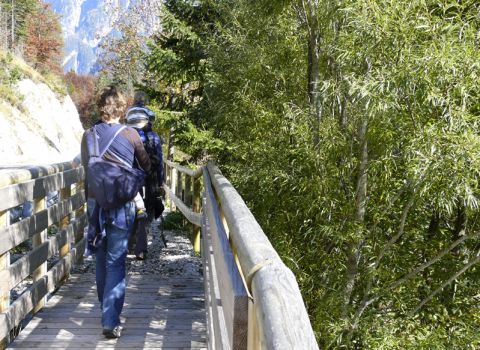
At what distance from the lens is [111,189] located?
3658 millimetres

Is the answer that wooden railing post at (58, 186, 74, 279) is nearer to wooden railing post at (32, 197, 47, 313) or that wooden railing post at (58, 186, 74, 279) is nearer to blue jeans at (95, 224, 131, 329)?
wooden railing post at (32, 197, 47, 313)

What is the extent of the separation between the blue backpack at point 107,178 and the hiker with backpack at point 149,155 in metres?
1.03

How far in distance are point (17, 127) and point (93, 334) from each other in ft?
80.8

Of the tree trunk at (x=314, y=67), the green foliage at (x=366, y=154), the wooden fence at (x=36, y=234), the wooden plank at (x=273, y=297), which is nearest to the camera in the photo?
the wooden plank at (x=273, y=297)

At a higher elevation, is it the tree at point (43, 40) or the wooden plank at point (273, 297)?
the tree at point (43, 40)

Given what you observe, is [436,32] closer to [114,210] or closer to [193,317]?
[114,210]

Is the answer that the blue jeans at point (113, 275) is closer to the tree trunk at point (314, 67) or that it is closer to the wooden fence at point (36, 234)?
the wooden fence at point (36, 234)

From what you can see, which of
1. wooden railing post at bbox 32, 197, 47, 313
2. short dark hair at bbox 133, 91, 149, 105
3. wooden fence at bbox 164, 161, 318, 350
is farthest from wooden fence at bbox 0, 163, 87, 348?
wooden fence at bbox 164, 161, 318, 350

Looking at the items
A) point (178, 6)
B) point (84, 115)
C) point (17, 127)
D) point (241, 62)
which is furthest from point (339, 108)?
point (84, 115)

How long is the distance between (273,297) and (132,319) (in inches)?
131

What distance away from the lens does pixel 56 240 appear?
4.70 m

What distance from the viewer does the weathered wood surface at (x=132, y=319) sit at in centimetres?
364

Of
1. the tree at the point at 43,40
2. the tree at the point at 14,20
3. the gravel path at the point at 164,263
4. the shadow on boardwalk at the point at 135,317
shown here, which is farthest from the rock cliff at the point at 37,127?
the shadow on boardwalk at the point at 135,317

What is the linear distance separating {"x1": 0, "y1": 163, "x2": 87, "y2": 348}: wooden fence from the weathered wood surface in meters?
0.15
